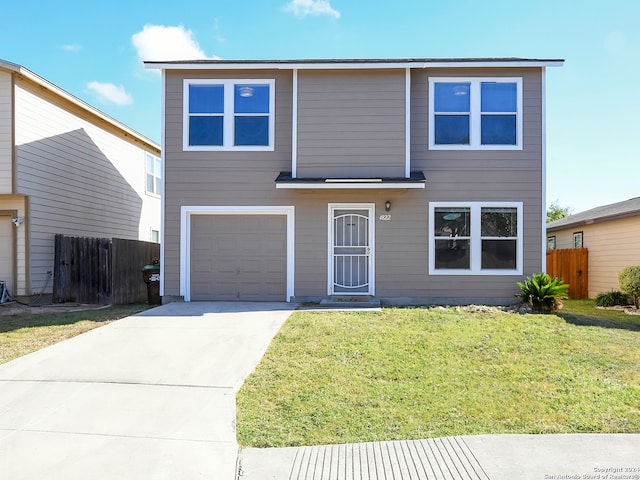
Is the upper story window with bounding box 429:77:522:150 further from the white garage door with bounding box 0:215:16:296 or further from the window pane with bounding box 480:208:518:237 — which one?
the white garage door with bounding box 0:215:16:296

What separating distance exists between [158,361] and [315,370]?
218 cm

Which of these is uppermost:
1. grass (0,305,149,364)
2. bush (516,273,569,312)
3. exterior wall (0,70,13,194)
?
exterior wall (0,70,13,194)

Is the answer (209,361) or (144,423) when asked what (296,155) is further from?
(144,423)

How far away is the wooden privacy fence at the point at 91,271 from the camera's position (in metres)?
12.2

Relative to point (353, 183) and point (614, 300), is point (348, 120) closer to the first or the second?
point (353, 183)

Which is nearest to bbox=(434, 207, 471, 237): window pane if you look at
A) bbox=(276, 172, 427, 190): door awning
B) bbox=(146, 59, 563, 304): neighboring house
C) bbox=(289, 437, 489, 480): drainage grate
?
bbox=(146, 59, 563, 304): neighboring house

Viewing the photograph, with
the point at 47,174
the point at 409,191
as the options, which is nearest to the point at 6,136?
the point at 47,174

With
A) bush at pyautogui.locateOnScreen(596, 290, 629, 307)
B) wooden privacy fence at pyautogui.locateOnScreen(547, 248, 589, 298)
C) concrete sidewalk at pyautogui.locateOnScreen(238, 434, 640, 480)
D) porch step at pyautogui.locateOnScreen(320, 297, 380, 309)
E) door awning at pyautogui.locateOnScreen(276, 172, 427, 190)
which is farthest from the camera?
wooden privacy fence at pyautogui.locateOnScreen(547, 248, 589, 298)

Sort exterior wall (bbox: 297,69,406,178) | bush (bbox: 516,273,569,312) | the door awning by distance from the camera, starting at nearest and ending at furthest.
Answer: bush (bbox: 516,273,569,312) → the door awning → exterior wall (bbox: 297,69,406,178)

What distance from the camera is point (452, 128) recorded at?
11.1 m

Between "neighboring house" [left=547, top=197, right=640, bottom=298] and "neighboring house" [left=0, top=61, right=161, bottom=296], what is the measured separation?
54.1 feet

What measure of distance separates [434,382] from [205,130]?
8418 millimetres

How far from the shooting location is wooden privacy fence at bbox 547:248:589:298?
623 inches

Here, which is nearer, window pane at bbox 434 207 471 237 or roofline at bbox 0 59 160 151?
window pane at bbox 434 207 471 237
